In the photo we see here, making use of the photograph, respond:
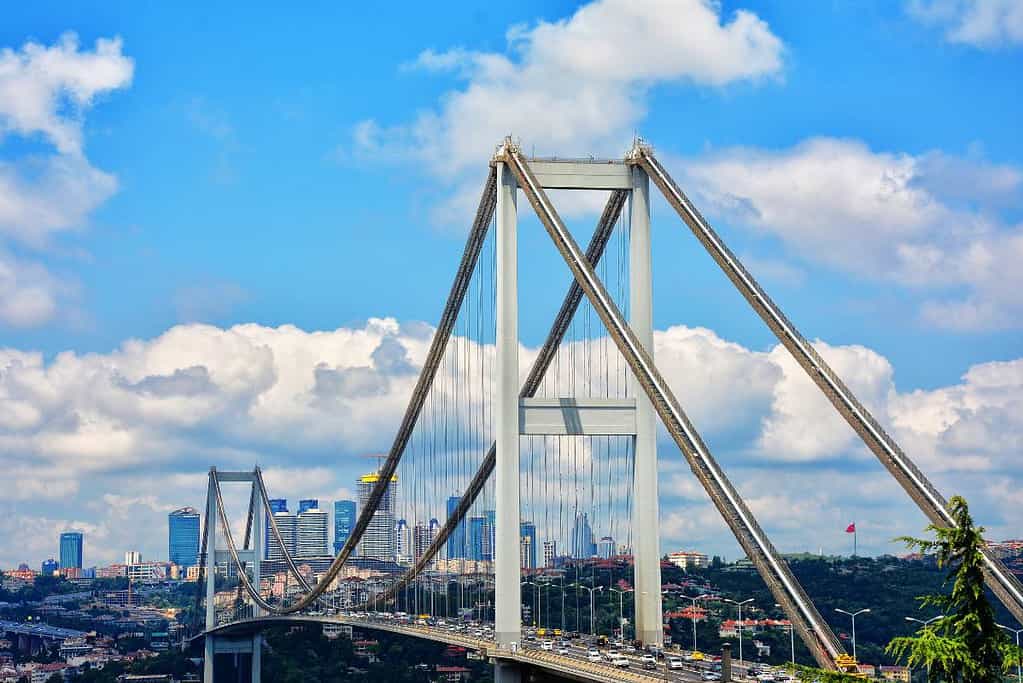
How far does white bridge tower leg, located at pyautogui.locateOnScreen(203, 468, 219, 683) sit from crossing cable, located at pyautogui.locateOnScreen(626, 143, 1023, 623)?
83103mm

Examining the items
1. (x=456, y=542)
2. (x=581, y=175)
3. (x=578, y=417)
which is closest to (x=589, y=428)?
(x=578, y=417)

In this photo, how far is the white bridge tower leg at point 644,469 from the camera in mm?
45594

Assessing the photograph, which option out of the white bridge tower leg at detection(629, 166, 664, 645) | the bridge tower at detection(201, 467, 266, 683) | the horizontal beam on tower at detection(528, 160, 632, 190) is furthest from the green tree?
the bridge tower at detection(201, 467, 266, 683)

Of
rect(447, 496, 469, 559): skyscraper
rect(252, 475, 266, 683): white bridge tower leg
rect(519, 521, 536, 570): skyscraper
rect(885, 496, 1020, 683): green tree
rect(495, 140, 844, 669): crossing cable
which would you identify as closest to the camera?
rect(885, 496, 1020, 683): green tree

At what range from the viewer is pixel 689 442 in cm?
3700

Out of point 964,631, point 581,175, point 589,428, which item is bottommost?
point 964,631

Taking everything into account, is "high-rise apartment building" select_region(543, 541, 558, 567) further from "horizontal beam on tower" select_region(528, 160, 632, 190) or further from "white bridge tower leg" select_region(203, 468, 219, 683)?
"white bridge tower leg" select_region(203, 468, 219, 683)

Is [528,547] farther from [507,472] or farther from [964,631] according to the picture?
[964,631]

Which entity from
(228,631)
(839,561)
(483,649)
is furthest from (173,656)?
(483,649)

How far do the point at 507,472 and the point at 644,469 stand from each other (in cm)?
375

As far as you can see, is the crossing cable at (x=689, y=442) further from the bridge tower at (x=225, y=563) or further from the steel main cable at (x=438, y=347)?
the bridge tower at (x=225, y=563)

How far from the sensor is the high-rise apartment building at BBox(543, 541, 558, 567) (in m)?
62.4

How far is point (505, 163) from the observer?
48.2 meters

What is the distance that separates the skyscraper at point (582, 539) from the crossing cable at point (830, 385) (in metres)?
12.0
